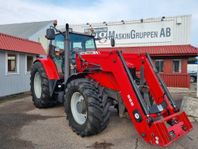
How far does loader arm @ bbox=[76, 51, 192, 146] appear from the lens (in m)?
3.29

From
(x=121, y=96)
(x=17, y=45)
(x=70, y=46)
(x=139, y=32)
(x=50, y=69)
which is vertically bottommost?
(x=121, y=96)

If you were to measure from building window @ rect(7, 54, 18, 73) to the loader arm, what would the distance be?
6.45m

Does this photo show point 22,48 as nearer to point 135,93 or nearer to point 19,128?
point 19,128

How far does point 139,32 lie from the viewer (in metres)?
15.9

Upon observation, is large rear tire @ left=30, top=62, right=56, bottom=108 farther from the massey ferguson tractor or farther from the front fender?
the massey ferguson tractor

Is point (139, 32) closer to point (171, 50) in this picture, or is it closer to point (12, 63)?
point (171, 50)

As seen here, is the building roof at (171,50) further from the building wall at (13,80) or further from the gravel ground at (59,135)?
the gravel ground at (59,135)

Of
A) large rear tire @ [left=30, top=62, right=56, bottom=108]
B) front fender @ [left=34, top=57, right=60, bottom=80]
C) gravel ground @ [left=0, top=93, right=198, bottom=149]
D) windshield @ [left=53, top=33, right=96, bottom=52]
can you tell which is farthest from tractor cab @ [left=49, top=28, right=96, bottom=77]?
gravel ground @ [left=0, top=93, right=198, bottom=149]

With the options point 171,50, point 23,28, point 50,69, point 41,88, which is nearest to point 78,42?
point 50,69

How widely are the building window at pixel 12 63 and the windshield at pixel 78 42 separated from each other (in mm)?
4811

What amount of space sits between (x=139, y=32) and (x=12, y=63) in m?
9.94

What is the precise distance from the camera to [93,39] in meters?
6.43

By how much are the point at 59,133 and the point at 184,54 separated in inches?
462

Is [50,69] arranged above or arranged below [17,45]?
below
